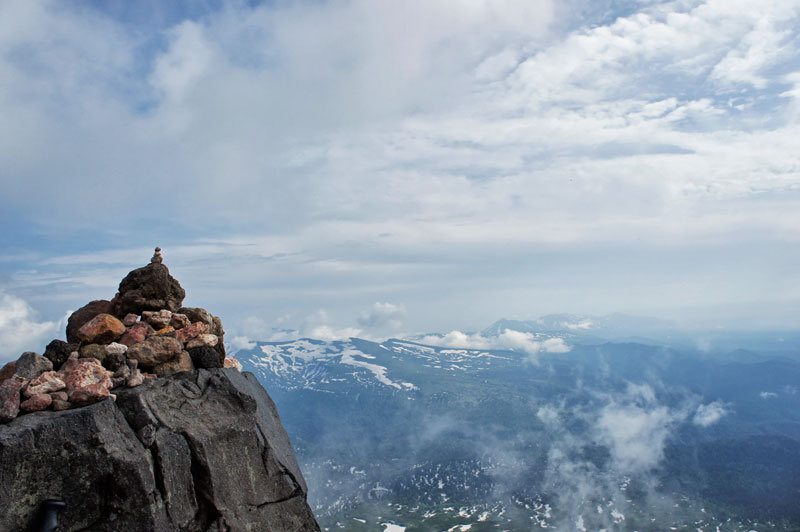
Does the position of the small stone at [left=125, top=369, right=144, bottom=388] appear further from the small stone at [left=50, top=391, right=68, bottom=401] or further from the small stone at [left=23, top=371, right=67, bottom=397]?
the small stone at [left=50, top=391, right=68, bottom=401]

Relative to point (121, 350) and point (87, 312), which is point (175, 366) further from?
point (87, 312)

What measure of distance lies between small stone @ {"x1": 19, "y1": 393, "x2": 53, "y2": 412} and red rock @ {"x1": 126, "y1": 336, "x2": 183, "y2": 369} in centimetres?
392

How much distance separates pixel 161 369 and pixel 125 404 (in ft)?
9.92

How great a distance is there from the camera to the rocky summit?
51.2ft

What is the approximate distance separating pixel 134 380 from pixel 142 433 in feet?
8.04

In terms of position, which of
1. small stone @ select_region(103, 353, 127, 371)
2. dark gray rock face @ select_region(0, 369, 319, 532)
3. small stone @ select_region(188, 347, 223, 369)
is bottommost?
dark gray rock face @ select_region(0, 369, 319, 532)

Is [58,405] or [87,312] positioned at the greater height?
[87,312]

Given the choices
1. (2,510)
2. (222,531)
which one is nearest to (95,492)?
(2,510)

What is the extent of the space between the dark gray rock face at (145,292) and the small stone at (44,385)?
23.3 feet

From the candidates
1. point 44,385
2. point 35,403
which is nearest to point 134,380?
point 44,385

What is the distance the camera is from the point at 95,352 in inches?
796

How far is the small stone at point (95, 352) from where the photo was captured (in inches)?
794

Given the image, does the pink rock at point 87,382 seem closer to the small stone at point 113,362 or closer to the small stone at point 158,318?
the small stone at point 113,362

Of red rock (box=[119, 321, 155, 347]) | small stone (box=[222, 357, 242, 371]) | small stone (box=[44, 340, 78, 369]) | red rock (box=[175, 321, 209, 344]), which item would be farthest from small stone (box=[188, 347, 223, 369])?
small stone (box=[44, 340, 78, 369])
